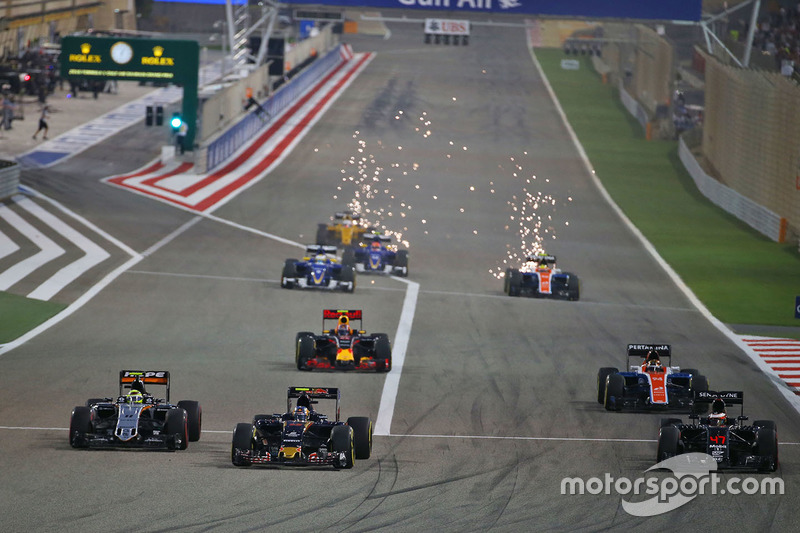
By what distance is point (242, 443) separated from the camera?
1945 cm

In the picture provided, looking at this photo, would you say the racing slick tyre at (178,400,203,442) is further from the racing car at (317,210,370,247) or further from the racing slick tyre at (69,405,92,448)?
the racing car at (317,210,370,247)

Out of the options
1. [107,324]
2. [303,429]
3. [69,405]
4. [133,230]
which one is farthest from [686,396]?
[133,230]

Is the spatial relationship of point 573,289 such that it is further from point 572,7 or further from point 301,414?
point 572,7

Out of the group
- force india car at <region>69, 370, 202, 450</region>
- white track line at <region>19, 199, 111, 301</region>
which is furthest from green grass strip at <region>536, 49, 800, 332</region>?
force india car at <region>69, 370, 202, 450</region>

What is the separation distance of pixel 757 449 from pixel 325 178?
4154cm

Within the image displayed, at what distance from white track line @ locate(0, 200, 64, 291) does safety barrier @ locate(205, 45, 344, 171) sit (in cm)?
1322

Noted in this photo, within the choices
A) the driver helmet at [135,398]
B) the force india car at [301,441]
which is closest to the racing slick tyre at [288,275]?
the driver helmet at [135,398]

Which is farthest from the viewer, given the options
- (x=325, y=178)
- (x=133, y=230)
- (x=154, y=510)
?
(x=325, y=178)

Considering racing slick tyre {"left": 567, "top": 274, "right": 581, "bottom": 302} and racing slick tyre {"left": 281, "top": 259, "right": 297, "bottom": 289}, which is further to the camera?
racing slick tyre {"left": 567, "top": 274, "right": 581, "bottom": 302}

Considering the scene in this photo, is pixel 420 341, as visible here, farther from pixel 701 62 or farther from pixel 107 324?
pixel 701 62

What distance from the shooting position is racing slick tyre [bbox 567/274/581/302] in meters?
37.6

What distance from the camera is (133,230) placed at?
46.3m

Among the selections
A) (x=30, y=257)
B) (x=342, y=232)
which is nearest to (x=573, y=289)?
(x=342, y=232)

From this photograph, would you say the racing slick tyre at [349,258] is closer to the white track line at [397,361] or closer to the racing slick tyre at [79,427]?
the white track line at [397,361]
